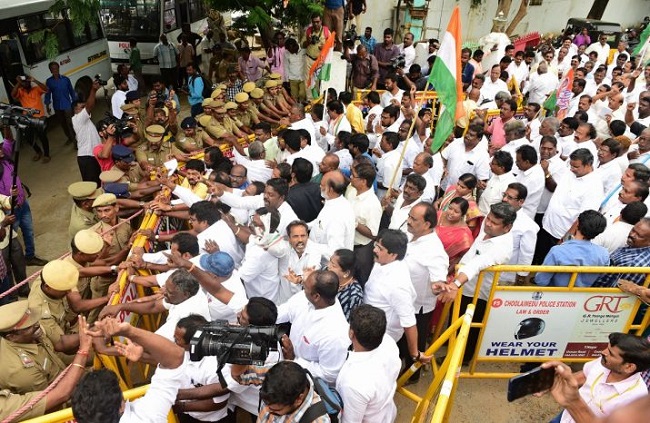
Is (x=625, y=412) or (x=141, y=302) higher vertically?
(x=625, y=412)

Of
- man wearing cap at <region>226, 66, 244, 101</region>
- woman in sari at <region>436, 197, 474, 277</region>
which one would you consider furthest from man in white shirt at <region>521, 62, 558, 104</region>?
woman in sari at <region>436, 197, 474, 277</region>

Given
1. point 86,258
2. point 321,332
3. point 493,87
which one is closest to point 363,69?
point 493,87

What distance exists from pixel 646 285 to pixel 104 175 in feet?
19.0

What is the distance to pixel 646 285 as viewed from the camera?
4.12 meters

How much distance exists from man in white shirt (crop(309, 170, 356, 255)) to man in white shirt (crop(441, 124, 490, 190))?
2637mm

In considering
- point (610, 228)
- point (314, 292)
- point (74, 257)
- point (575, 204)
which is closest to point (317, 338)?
point (314, 292)

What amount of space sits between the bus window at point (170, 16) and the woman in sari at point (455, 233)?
12.4m

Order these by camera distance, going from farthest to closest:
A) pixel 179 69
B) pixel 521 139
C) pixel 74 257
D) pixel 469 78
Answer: pixel 179 69, pixel 469 78, pixel 521 139, pixel 74 257

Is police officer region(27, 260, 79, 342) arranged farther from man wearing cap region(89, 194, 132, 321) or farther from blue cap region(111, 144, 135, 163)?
blue cap region(111, 144, 135, 163)

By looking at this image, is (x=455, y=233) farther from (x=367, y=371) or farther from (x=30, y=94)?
(x=30, y=94)

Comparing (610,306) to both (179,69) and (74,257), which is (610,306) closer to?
(74,257)

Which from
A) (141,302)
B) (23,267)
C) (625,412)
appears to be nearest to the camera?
(625,412)

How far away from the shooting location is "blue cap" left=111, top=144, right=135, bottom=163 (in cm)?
591

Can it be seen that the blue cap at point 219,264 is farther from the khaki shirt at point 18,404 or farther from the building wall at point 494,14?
the building wall at point 494,14
